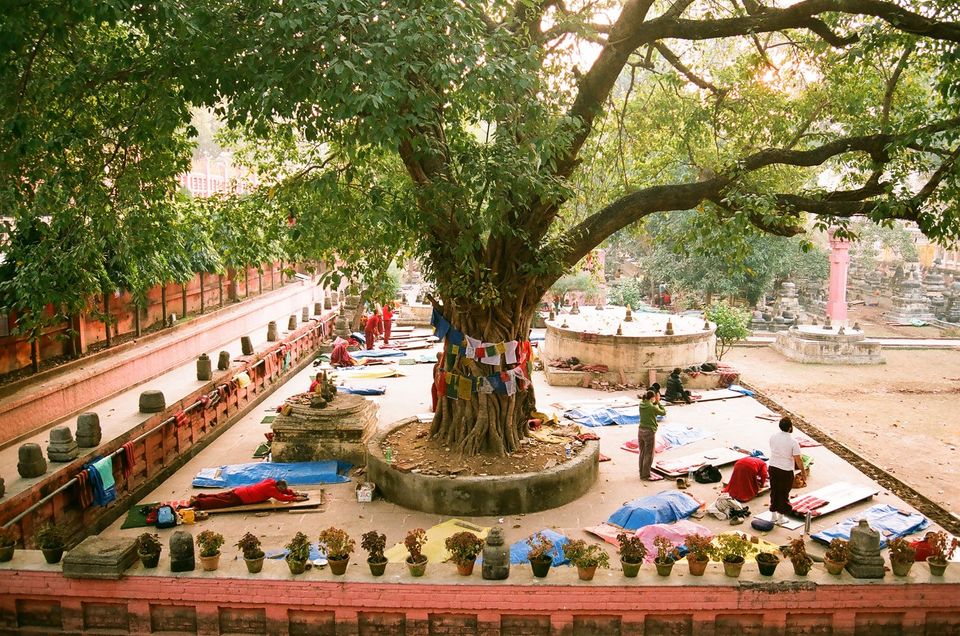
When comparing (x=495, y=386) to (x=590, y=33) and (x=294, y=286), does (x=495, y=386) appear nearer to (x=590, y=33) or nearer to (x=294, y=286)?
(x=590, y=33)

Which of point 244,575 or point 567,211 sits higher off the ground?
point 567,211

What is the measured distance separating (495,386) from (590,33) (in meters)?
5.45

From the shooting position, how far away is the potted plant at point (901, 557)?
24.0ft

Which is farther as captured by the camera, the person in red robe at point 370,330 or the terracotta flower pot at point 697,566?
the person in red robe at point 370,330

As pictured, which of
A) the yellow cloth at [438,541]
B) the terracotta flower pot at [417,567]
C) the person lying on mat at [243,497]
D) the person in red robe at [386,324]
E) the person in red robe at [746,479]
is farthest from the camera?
the person in red robe at [386,324]

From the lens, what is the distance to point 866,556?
739 centimetres

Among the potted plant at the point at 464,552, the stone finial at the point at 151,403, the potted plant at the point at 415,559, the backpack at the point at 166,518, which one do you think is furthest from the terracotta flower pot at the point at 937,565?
the stone finial at the point at 151,403

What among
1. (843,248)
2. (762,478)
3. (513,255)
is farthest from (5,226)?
(843,248)

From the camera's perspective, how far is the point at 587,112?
11.5m

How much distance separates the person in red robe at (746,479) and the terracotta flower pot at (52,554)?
919 cm

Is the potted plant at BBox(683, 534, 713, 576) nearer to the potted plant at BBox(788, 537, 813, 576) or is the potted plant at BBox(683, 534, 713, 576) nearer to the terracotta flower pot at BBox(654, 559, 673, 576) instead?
the terracotta flower pot at BBox(654, 559, 673, 576)

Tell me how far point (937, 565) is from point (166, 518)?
31.5 feet

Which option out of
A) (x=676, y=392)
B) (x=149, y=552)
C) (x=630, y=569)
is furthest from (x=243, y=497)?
(x=676, y=392)

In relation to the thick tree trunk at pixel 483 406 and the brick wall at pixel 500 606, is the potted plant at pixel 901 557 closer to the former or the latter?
the brick wall at pixel 500 606
